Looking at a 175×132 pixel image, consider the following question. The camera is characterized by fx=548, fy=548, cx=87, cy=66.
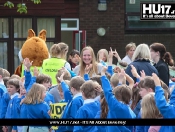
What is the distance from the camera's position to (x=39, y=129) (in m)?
6.48

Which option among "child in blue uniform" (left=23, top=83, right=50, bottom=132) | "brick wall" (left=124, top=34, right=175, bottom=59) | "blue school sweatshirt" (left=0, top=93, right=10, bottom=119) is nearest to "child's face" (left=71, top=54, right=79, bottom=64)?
"blue school sweatshirt" (left=0, top=93, right=10, bottom=119)

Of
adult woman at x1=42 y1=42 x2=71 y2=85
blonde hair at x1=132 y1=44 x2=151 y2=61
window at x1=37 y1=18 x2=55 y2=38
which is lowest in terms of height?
adult woman at x1=42 y1=42 x2=71 y2=85

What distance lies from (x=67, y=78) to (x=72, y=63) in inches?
140

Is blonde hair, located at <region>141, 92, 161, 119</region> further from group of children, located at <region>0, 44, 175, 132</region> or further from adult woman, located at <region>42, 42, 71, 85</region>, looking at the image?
adult woman, located at <region>42, 42, 71, 85</region>

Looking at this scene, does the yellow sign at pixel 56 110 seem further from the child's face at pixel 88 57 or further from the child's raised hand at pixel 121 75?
the child's face at pixel 88 57

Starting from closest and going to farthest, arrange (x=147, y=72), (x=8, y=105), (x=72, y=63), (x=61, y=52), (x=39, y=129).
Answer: (x=39, y=129), (x=147, y=72), (x=8, y=105), (x=61, y=52), (x=72, y=63)

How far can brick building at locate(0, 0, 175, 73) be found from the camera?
16.8 meters

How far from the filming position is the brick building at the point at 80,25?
16.8m

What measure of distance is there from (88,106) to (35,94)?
1092 mm

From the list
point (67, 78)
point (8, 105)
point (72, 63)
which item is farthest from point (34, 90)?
point (72, 63)

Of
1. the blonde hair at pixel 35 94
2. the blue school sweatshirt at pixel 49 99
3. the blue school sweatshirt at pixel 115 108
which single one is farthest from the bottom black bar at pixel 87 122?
the blue school sweatshirt at pixel 49 99

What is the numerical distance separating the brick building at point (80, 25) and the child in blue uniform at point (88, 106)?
1096cm

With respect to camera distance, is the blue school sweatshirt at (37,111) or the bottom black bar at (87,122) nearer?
the bottom black bar at (87,122)

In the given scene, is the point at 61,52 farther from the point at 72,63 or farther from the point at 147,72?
the point at 72,63
